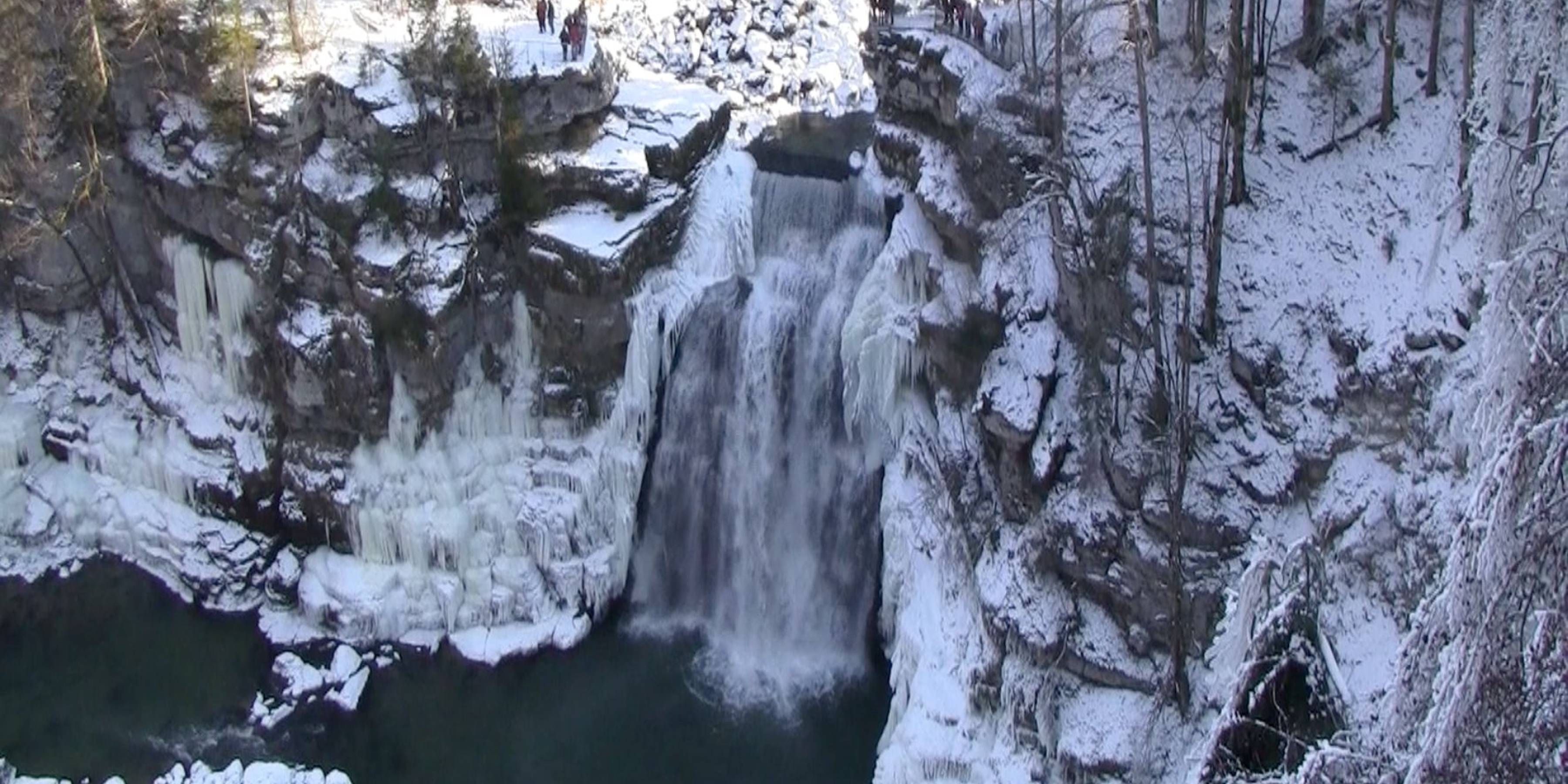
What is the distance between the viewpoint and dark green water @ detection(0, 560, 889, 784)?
2092 cm

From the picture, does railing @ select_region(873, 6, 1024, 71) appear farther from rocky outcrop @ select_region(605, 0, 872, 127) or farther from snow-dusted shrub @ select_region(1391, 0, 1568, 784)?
snow-dusted shrub @ select_region(1391, 0, 1568, 784)

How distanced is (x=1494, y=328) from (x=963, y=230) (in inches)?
579

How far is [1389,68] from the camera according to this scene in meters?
19.7

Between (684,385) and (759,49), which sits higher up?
(759,49)

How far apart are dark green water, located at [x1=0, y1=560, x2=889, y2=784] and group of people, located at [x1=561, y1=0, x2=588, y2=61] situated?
975 cm

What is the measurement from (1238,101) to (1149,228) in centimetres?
226

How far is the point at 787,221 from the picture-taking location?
2462cm

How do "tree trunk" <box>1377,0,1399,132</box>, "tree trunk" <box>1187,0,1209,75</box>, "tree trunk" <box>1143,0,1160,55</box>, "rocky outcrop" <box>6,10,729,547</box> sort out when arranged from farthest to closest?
"rocky outcrop" <box>6,10,729,547</box>
"tree trunk" <box>1187,0,1209,75</box>
"tree trunk" <box>1143,0,1160,55</box>
"tree trunk" <box>1377,0,1399,132</box>

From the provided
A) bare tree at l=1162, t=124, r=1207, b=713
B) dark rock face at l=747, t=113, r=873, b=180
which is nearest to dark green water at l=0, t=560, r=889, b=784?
bare tree at l=1162, t=124, r=1207, b=713

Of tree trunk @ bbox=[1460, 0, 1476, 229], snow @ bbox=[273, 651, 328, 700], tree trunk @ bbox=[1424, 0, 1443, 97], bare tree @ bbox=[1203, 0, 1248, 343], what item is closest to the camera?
tree trunk @ bbox=[1460, 0, 1476, 229]

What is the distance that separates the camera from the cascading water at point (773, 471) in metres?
23.2

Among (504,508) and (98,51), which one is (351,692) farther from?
(98,51)

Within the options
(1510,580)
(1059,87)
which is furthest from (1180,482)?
(1510,580)

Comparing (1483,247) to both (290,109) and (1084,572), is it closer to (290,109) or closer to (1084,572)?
(1084,572)
